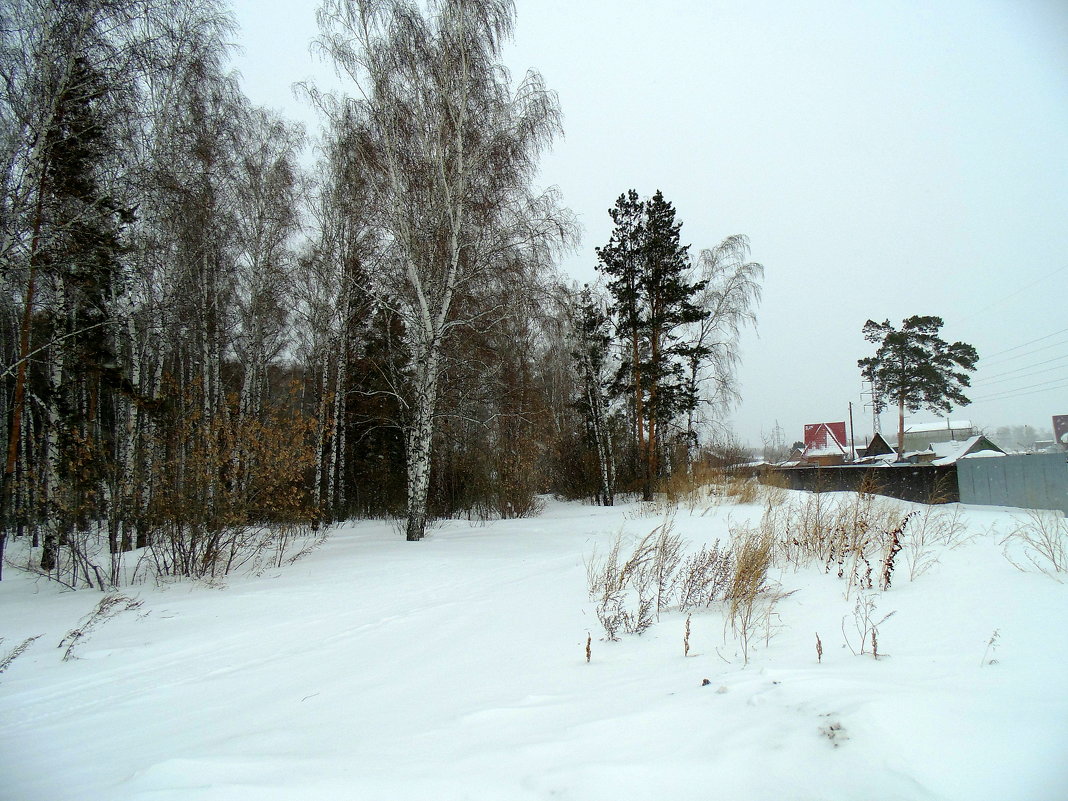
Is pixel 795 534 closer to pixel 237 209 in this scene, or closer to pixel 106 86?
pixel 106 86

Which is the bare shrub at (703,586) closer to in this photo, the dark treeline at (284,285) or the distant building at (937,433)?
the dark treeline at (284,285)

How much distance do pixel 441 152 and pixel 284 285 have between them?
5962 millimetres

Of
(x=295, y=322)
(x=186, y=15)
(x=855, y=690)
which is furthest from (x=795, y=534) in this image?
(x=295, y=322)

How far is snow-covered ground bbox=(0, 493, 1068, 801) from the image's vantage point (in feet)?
5.26

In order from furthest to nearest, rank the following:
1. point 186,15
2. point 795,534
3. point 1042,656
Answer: point 186,15
point 795,534
point 1042,656

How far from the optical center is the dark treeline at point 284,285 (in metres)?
6.04

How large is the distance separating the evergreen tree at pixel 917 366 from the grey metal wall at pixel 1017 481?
20932 millimetres

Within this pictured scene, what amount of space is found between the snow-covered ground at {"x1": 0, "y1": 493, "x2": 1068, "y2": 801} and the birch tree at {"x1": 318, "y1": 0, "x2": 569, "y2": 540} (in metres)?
5.51

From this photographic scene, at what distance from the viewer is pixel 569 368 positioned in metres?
23.6

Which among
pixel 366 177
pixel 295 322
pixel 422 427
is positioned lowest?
pixel 422 427

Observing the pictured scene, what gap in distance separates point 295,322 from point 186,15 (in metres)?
7.18

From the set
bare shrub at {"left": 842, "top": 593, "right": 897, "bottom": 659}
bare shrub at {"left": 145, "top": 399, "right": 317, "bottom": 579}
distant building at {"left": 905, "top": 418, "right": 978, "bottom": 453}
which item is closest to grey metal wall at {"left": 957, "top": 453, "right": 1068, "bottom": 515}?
bare shrub at {"left": 842, "top": 593, "right": 897, "bottom": 659}

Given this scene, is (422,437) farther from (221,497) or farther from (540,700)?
(540,700)

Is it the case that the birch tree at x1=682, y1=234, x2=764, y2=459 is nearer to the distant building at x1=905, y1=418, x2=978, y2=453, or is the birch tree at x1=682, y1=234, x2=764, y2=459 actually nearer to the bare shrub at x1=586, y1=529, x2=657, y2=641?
the bare shrub at x1=586, y1=529, x2=657, y2=641
